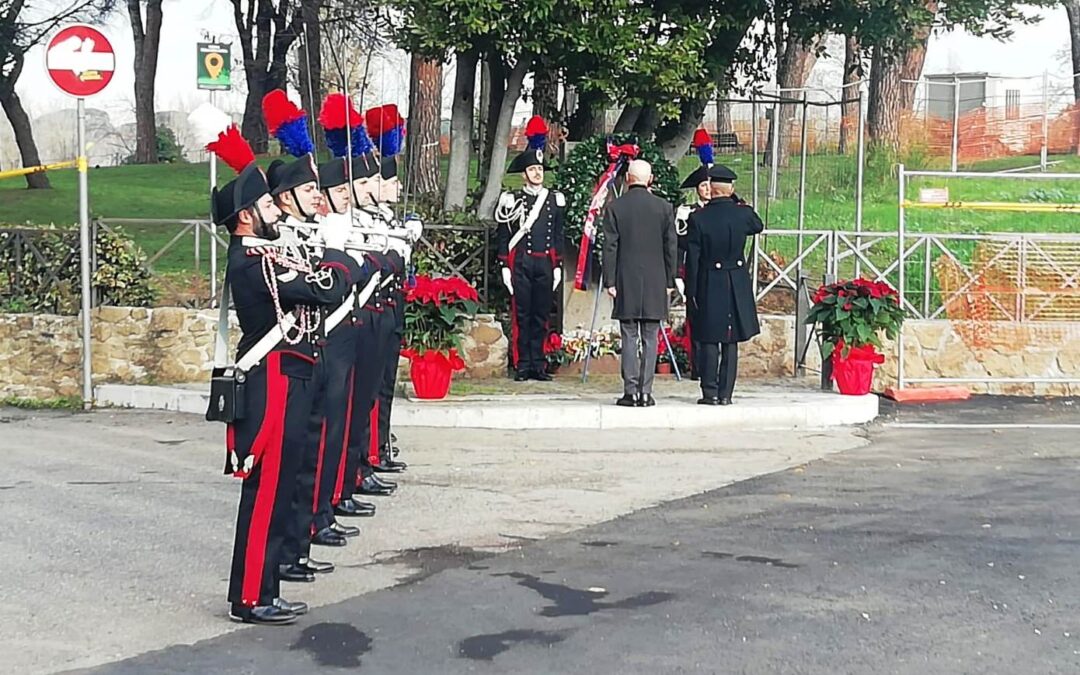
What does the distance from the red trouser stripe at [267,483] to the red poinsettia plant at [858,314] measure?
278 inches

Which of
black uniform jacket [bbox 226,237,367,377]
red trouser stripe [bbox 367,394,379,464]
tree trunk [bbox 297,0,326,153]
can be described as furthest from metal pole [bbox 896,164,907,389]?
black uniform jacket [bbox 226,237,367,377]

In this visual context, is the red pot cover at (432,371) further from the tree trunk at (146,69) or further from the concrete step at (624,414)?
the tree trunk at (146,69)

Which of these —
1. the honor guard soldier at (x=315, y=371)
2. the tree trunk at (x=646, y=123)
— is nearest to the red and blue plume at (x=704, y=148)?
the tree trunk at (x=646, y=123)

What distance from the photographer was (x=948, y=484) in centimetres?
934

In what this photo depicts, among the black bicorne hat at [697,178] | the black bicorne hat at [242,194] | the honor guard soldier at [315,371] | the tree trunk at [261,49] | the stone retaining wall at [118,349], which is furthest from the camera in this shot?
the tree trunk at [261,49]

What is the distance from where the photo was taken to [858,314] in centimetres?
1230

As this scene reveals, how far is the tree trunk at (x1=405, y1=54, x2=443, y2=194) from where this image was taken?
59.6 ft

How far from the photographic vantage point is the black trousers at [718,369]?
39.3 feet

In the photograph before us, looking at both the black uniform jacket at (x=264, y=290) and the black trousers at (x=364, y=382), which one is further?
the black trousers at (x=364, y=382)

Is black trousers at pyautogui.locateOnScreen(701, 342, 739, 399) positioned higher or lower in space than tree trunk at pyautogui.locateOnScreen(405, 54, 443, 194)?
lower

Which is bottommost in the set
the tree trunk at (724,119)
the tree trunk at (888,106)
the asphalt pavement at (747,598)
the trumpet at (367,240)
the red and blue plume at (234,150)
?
the asphalt pavement at (747,598)

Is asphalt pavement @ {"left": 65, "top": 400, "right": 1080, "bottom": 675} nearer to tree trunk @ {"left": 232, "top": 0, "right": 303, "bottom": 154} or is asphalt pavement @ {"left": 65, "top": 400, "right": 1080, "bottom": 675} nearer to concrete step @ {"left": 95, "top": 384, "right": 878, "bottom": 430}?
concrete step @ {"left": 95, "top": 384, "right": 878, "bottom": 430}

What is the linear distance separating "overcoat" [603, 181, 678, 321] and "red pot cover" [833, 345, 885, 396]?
5.30ft

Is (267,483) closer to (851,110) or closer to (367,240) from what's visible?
(367,240)
